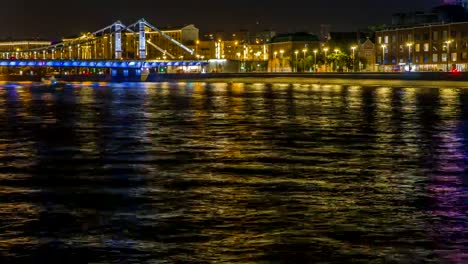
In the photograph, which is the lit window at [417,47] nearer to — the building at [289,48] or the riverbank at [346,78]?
the riverbank at [346,78]

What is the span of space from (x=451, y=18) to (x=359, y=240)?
12768cm

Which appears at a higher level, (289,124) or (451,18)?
(451,18)

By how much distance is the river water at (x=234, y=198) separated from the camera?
937 centimetres

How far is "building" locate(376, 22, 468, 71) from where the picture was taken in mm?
121812

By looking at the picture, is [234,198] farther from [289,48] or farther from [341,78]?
[289,48]

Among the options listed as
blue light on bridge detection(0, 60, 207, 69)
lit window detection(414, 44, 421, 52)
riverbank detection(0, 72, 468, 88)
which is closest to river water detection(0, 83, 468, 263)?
riverbank detection(0, 72, 468, 88)

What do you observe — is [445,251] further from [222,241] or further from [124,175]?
[124,175]

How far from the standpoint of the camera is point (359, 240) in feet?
32.1

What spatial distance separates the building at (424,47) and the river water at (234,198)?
320 feet

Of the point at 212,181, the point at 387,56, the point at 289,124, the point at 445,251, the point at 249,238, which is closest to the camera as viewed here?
the point at 445,251

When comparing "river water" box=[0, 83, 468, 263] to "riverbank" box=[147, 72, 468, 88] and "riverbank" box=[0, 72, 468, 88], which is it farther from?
"riverbank" box=[0, 72, 468, 88]

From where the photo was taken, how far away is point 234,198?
12750 mm

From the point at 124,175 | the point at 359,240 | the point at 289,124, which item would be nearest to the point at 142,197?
the point at 124,175

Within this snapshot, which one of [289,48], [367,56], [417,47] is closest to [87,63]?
[367,56]
